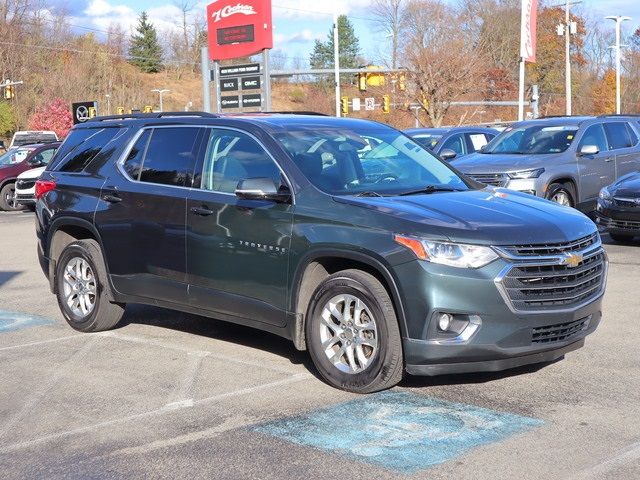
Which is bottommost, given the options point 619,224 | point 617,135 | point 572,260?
point 619,224

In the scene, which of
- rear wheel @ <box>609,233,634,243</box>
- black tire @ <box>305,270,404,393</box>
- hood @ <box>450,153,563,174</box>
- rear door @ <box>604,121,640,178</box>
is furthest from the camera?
rear door @ <box>604,121,640,178</box>

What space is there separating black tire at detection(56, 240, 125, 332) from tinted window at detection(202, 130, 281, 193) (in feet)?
4.87

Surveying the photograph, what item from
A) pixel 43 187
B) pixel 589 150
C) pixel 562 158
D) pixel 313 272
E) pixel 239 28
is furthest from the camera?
pixel 239 28

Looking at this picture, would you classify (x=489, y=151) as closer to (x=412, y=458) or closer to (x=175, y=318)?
(x=175, y=318)

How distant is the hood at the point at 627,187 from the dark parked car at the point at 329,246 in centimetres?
624

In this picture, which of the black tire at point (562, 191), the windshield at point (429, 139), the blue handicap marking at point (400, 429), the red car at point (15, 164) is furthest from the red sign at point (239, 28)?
the blue handicap marking at point (400, 429)

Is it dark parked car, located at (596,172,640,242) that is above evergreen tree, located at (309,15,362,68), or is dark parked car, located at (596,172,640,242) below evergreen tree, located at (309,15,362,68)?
below

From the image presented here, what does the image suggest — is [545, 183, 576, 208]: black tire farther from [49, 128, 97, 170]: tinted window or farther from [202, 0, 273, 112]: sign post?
[202, 0, 273, 112]: sign post

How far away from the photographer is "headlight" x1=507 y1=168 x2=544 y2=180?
14.8m

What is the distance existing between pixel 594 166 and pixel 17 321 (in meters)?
9.93

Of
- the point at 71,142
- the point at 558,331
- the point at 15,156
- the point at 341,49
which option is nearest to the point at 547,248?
the point at 558,331

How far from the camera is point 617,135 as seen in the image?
16.6m

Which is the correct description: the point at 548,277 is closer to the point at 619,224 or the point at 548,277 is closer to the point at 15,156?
the point at 619,224

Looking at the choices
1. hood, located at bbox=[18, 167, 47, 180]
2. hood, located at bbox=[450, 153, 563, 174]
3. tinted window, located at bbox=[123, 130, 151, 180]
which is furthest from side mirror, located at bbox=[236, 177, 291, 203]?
hood, located at bbox=[18, 167, 47, 180]
